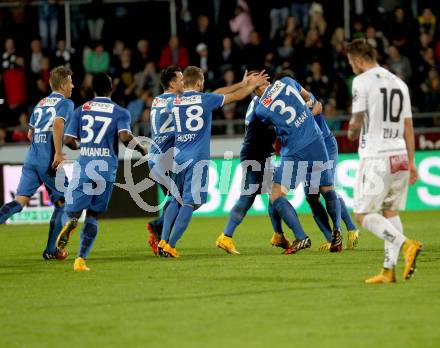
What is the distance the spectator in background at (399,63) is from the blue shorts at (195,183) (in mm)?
9543

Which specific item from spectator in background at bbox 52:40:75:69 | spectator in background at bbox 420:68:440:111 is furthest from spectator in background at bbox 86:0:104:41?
spectator in background at bbox 420:68:440:111

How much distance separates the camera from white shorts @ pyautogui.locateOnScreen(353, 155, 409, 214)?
29.3ft

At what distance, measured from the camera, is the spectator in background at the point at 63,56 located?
68.9ft

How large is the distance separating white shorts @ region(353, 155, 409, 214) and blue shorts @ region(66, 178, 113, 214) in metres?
3.14

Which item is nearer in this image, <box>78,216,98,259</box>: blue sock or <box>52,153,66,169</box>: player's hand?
<box>78,216,98,259</box>: blue sock

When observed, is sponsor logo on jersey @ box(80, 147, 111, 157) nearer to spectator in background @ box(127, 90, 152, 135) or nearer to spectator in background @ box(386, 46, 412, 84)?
spectator in background @ box(127, 90, 152, 135)

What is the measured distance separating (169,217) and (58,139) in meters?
1.55

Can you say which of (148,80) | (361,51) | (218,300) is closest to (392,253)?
(218,300)

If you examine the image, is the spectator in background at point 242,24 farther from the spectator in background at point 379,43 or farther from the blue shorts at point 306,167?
the blue shorts at point 306,167

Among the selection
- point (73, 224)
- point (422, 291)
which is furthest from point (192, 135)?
point (422, 291)

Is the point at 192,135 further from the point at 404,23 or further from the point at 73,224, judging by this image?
the point at 404,23

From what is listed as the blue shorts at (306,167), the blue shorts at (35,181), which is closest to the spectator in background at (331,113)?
the blue shorts at (306,167)

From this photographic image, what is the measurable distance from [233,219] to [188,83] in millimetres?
1707

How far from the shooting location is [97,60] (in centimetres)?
2147
